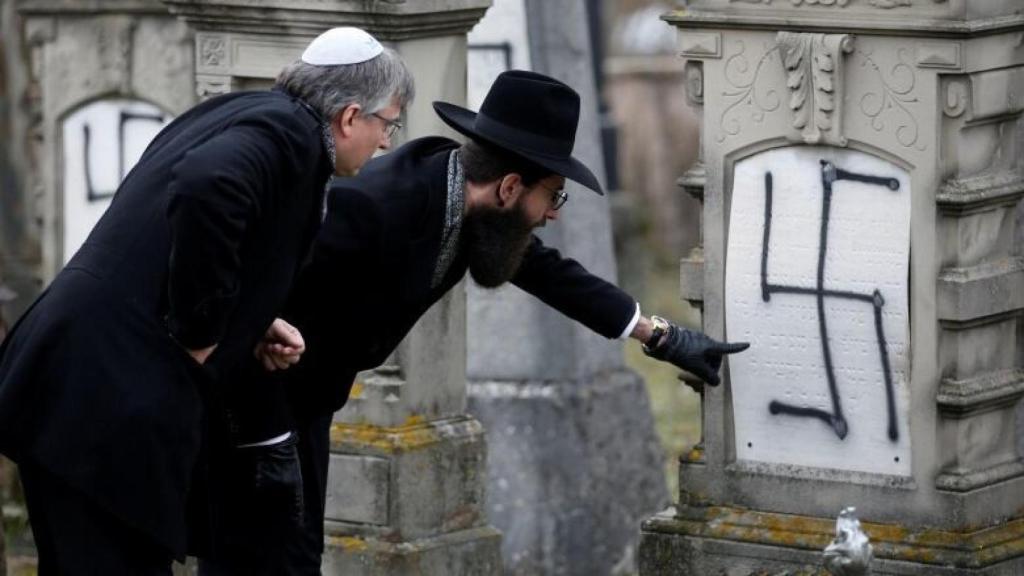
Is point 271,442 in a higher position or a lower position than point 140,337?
lower

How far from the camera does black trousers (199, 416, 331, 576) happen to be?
21.5ft

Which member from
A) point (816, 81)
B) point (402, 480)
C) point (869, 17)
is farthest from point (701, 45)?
point (402, 480)

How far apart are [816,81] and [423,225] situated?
128cm

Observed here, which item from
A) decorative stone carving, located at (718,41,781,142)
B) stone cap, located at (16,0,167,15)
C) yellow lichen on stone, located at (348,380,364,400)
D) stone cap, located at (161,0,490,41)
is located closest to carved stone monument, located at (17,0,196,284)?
stone cap, located at (16,0,167,15)

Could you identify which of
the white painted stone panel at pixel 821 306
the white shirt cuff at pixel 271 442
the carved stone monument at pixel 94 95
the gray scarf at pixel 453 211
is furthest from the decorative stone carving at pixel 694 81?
the carved stone monument at pixel 94 95

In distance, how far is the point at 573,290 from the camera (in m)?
6.95

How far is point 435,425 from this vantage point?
8.16 m

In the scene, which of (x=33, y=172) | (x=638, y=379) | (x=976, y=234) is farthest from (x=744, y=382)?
(x=33, y=172)

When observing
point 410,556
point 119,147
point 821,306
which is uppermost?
point 119,147

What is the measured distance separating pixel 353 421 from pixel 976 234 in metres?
2.23

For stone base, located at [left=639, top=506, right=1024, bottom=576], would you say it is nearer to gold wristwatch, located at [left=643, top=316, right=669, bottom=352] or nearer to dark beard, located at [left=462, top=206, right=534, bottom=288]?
gold wristwatch, located at [left=643, top=316, right=669, bottom=352]

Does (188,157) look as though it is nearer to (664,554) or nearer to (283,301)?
(283,301)

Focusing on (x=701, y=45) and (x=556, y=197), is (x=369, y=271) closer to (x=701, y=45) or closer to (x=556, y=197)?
(x=556, y=197)

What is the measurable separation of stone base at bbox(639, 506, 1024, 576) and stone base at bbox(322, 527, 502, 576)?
0.72 meters
